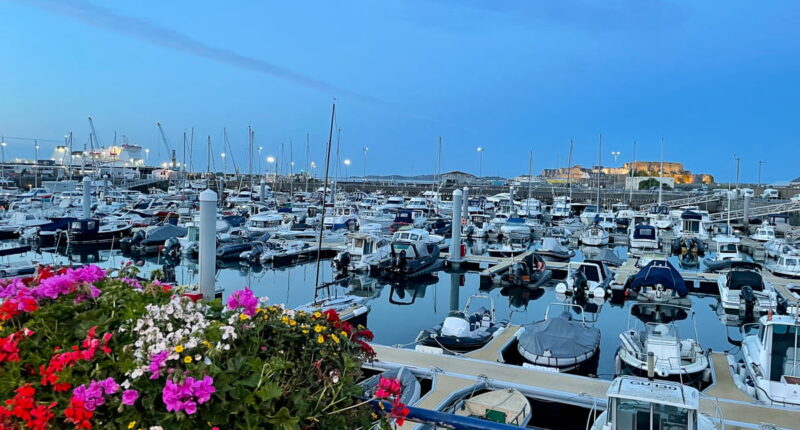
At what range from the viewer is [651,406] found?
25.4ft

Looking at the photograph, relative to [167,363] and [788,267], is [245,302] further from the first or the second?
[788,267]

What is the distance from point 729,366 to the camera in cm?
1383

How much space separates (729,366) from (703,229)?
36187mm

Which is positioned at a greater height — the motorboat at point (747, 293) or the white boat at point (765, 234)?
the white boat at point (765, 234)

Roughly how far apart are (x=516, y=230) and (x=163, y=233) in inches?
1021

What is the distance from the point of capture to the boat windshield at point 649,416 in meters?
7.57

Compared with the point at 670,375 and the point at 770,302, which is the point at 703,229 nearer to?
the point at 770,302

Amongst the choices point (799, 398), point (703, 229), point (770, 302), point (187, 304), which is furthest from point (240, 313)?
point (703, 229)

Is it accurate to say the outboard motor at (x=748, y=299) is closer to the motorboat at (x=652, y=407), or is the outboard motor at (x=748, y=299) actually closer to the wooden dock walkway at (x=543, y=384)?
the wooden dock walkway at (x=543, y=384)

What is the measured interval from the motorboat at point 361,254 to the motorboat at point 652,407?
2344cm

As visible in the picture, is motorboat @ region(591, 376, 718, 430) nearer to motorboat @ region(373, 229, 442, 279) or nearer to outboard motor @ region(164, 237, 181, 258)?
motorboat @ region(373, 229, 442, 279)

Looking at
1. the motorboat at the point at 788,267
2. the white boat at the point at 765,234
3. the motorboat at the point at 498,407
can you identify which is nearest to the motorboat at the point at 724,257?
the motorboat at the point at 788,267

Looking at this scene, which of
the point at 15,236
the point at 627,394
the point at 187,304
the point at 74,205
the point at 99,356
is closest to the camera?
the point at 99,356

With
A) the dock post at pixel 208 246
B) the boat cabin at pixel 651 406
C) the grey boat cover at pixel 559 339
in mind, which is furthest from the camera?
the grey boat cover at pixel 559 339
